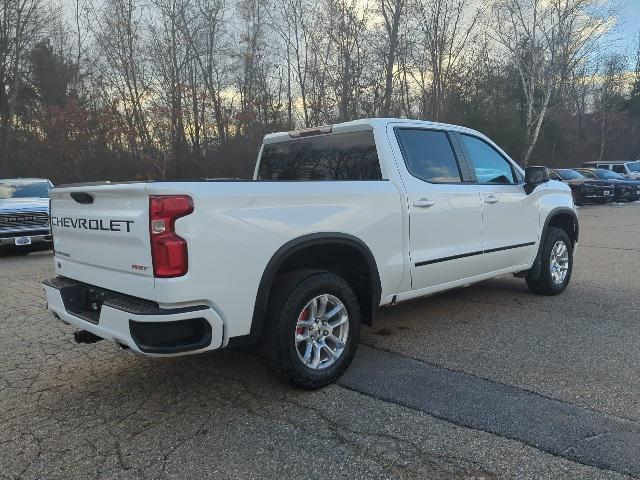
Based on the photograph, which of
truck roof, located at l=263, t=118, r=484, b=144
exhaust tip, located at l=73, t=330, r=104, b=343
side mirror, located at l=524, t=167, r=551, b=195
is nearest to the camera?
exhaust tip, located at l=73, t=330, r=104, b=343

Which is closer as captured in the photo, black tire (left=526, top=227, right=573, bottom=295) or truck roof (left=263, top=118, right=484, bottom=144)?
truck roof (left=263, top=118, right=484, bottom=144)

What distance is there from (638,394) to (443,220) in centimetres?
193

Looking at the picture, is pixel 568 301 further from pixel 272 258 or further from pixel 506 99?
pixel 506 99

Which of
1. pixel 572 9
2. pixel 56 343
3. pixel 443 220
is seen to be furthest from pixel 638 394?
pixel 572 9

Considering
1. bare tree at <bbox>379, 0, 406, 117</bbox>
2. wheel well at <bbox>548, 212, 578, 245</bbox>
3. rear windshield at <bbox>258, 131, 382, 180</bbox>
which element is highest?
bare tree at <bbox>379, 0, 406, 117</bbox>

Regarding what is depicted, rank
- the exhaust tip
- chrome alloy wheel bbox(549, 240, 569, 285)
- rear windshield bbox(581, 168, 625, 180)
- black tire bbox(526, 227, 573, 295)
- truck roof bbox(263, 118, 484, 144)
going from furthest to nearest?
rear windshield bbox(581, 168, 625, 180)
chrome alloy wheel bbox(549, 240, 569, 285)
black tire bbox(526, 227, 573, 295)
truck roof bbox(263, 118, 484, 144)
the exhaust tip

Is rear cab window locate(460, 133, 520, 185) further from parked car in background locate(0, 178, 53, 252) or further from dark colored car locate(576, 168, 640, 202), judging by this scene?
dark colored car locate(576, 168, 640, 202)

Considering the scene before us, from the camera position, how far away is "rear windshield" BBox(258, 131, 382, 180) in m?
4.57

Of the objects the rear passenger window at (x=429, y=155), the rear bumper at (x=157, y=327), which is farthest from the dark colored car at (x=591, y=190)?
the rear bumper at (x=157, y=327)

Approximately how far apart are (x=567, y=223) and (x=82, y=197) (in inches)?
219

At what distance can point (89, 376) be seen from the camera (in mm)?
4137

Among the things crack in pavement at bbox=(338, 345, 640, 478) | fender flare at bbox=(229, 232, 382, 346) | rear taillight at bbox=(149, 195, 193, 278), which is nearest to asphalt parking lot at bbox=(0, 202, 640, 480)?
crack in pavement at bbox=(338, 345, 640, 478)

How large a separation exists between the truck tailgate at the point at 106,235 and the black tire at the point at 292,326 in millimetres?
837

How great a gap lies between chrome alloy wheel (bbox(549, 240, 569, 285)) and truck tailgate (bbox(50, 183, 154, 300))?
15.7 ft
